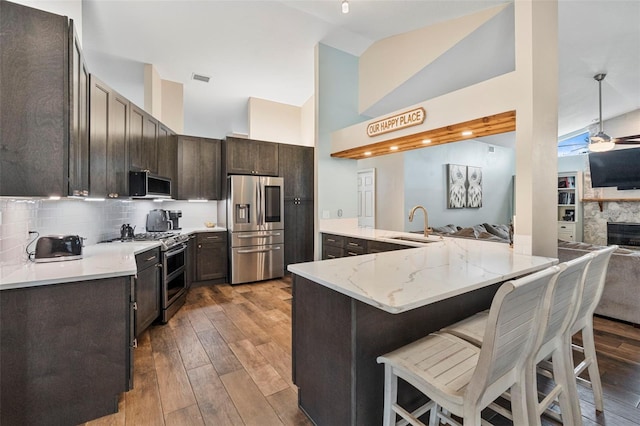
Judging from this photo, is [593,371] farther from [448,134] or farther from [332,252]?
[332,252]

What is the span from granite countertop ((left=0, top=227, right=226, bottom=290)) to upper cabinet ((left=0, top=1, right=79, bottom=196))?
1.56 ft

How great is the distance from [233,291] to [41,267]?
2527mm

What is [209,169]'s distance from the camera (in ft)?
15.2

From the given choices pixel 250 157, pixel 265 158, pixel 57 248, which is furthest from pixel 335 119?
pixel 57 248

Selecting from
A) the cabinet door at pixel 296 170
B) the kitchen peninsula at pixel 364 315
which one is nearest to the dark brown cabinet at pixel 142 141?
the cabinet door at pixel 296 170

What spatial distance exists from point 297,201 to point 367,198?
1.84m

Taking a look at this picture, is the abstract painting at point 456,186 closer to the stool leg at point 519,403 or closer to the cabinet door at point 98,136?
the stool leg at point 519,403

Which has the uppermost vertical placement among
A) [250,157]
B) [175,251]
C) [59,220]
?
[250,157]

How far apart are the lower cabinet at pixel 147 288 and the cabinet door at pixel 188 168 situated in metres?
1.75

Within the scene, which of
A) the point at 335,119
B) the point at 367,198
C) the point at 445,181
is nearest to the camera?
the point at 335,119

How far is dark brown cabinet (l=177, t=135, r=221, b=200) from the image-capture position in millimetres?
4438

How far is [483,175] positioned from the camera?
7340 millimetres

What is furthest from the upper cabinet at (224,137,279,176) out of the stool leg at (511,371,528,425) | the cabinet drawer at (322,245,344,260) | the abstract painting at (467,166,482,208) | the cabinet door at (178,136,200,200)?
the abstract painting at (467,166,482,208)

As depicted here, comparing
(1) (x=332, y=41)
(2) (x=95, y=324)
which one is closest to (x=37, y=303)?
(2) (x=95, y=324)
